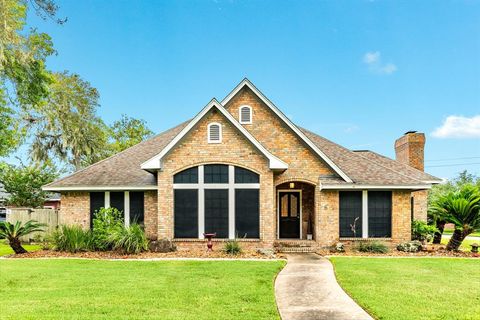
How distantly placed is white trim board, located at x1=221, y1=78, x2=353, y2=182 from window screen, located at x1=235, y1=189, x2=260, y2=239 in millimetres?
3213

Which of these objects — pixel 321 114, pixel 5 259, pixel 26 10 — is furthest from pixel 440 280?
pixel 321 114

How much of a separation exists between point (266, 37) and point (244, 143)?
→ 12482 millimetres

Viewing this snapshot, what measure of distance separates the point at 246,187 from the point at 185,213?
2.67m

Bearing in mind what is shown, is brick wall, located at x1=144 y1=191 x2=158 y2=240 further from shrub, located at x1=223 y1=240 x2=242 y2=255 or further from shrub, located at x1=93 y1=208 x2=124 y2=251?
shrub, located at x1=223 y1=240 x2=242 y2=255

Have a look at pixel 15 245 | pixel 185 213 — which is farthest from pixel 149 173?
pixel 15 245

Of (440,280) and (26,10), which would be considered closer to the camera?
(440,280)

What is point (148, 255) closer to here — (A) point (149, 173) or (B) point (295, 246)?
(A) point (149, 173)

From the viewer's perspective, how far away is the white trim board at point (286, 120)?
15.4 m

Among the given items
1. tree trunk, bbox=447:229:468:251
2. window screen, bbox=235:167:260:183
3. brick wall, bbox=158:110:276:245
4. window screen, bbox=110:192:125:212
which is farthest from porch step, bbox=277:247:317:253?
window screen, bbox=110:192:125:212

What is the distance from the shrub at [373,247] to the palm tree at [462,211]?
9.36 ft

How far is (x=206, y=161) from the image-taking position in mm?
14594

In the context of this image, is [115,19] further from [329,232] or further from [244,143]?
[329,232]

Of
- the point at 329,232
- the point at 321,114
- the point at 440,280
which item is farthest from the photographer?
the point at 321,114

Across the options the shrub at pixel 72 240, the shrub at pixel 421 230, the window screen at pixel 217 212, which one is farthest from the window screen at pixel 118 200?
the shrub at pixel 421 230
